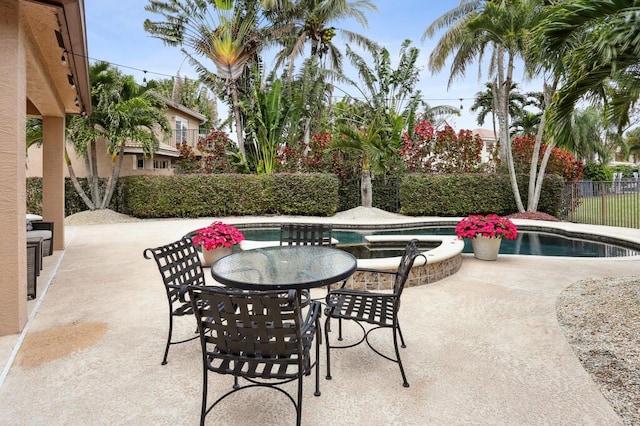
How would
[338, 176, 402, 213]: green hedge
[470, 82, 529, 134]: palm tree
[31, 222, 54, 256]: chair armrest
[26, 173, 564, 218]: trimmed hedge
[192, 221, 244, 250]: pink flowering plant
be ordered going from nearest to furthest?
[192, 221, 244, 250]: pink flowering plant, [31, 222, 54, 256]: chair armrest, [26, 173, 564, 218]: trimmed hedge, [338, 176, 402, 213]: green hedge, [470, 82, 529, 134]: palm tree

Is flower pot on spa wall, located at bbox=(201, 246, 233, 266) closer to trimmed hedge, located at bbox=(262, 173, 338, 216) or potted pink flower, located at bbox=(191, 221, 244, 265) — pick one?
potted pink flower, located at bbox=(191, 221, 244, 265)

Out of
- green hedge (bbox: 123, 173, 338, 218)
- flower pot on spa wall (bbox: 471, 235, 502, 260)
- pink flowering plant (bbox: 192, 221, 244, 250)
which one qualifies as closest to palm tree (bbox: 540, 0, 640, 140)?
flower pot on spa wall (bbox: 471, 235, 502, 260)

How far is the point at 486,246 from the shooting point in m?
6.73

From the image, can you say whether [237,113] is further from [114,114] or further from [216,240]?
[216,240]

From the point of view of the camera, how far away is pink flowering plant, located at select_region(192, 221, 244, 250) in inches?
239

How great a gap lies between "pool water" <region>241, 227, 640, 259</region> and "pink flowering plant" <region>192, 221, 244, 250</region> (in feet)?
8.20

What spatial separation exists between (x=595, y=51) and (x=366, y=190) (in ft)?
34.9

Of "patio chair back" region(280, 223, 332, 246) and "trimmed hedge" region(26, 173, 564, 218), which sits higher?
"trimmed hedge" region(26, 173, 564, 218)

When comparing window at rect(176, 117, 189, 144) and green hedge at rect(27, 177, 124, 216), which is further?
window at rect(176, 117, 189, 144)

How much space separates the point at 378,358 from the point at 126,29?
2380 centimetres

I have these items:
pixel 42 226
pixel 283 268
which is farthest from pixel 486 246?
pixel 42 226

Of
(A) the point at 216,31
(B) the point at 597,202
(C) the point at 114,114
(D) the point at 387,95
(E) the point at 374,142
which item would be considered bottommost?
(B) the point at 597,202

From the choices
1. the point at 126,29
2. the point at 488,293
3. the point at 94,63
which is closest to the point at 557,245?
the point at 488,293

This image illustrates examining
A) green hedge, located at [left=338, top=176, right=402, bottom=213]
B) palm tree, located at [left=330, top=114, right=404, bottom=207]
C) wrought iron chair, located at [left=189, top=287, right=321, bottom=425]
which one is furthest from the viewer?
green hedge, located at [left=338, top=176, right=402, bottom=213]
